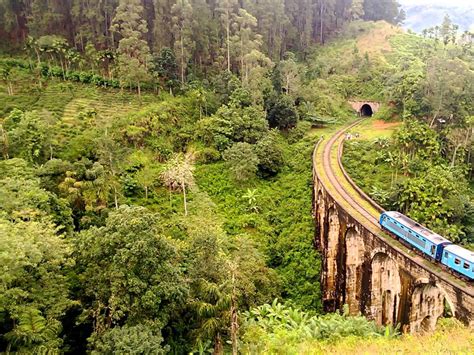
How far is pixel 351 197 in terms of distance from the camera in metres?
35.2

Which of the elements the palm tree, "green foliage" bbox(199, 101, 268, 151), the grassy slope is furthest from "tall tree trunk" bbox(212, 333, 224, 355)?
"green foliage" bbox(199, 101, 268, 151)

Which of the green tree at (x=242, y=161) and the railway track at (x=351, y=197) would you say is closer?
the railway track at (x=351, y=197)

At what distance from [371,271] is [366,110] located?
45.2 meters

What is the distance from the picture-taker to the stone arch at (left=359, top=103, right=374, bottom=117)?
67.0 m

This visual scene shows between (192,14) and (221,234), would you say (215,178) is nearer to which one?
(221,234)

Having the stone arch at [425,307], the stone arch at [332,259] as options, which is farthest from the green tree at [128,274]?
the stone arch at [332,259]

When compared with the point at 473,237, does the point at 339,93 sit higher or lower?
higher

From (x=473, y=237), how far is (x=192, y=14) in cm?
4629

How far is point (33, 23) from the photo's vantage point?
199 feet

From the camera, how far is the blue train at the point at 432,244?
2161 cm

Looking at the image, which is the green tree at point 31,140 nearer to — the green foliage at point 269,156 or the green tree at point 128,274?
the green tree at point 128,274

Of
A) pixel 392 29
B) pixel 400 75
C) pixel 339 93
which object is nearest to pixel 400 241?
pixel 400 75

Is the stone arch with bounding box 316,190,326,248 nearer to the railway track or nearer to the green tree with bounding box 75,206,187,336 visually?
the railway track

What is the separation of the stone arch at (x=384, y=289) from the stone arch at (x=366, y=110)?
43559 millimetres
